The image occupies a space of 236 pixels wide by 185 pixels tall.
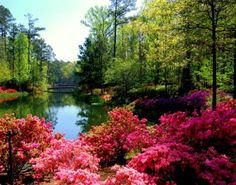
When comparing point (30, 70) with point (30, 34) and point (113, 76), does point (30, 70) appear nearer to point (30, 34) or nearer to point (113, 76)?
point (30, 34)

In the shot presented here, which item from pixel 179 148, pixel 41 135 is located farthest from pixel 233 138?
pixel 41 135

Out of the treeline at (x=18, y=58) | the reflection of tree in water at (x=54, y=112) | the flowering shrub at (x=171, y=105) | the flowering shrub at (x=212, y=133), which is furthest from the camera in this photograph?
the treeline at (x=18, y=58)

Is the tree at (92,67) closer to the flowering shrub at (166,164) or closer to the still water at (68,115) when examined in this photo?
the still water at (68,115)

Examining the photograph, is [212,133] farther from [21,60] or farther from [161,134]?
[21,60]

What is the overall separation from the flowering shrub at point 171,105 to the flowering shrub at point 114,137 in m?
7.86

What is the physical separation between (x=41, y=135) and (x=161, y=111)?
1182cm

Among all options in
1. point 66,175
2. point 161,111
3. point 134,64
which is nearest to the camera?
point 66,175

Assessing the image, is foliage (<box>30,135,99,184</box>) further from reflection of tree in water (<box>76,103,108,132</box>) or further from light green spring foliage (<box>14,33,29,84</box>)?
light green spring foliage (<box>14,33,29,84</box>)

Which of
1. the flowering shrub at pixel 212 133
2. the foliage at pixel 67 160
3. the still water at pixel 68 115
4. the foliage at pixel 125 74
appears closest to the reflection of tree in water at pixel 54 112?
the still water at pixel 68 115

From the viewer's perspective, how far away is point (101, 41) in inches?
1585

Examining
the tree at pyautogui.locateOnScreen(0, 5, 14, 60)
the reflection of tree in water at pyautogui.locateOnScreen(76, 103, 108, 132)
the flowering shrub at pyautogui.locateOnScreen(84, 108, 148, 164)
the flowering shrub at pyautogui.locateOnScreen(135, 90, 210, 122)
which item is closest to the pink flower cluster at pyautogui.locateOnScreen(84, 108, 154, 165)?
the flowering shrub at pyautogui.locateOnScreen(84, 108, 148, 164)

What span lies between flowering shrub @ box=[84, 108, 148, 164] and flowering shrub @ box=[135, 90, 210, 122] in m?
7.86

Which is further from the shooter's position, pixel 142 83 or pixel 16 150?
pixel 142 83

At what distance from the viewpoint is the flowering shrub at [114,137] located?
27.8ft
